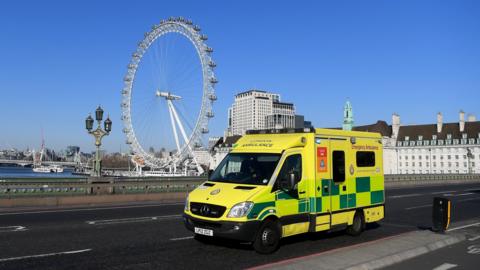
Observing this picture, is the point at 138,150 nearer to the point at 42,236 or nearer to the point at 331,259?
the point at 42,236

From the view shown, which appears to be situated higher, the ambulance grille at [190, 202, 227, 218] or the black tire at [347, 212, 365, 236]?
the ambulance grille at [190, 202, 227, 218]

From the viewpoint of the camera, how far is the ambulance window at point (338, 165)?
12.7 m

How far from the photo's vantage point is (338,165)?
12.9 m

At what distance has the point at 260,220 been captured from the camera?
33.7 feet

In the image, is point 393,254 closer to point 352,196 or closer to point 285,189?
point 285,189

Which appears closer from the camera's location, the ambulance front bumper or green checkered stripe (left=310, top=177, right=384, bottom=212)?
the ambulance front bumper

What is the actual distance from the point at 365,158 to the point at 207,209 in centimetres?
594

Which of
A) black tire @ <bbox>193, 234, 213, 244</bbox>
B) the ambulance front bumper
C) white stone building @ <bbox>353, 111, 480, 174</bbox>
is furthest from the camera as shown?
white stone building @ <bbox>353, 111, 480, 174</bbox>

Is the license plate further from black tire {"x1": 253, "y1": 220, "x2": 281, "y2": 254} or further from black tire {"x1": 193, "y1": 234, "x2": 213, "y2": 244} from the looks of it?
black tire {"x1": 193, "y1": 234, "x2": 213, "y2": 244}

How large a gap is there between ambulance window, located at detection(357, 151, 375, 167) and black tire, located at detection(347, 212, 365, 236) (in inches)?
56.6

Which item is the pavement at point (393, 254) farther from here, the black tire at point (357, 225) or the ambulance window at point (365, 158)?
the ambulance window at point (365, 158)

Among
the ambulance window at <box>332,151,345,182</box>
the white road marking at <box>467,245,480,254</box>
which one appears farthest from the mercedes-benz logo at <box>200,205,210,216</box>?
the white road marking at <box>467,245,480,254</box>

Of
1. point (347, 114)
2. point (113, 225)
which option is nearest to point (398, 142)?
point (347, 114)

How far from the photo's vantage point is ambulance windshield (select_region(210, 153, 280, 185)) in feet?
36.3
